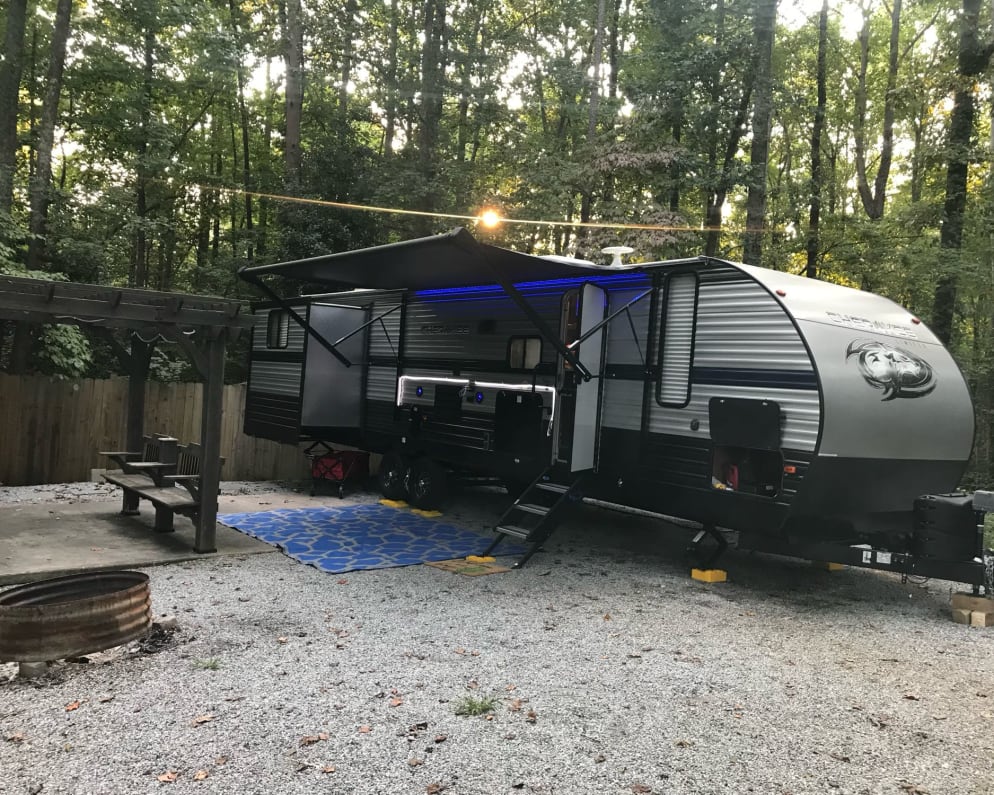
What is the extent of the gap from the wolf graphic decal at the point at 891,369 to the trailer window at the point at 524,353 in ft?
11.1

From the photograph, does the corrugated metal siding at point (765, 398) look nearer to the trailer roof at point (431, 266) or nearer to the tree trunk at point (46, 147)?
the trailer roof at point (431, 266)

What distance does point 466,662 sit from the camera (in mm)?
4719

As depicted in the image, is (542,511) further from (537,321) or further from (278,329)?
(278,329)

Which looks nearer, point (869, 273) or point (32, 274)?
point (32, 274)

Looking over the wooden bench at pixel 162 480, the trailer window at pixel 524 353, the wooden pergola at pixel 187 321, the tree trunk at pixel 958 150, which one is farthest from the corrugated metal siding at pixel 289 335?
the tree trunk at pixel 958 150

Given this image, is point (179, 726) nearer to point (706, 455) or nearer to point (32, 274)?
point (706, 455)

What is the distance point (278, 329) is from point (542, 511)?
6244 millimetres

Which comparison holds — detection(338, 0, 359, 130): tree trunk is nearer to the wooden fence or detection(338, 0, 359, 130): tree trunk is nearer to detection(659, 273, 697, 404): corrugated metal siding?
the wooden fence

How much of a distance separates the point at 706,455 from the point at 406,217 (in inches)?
474

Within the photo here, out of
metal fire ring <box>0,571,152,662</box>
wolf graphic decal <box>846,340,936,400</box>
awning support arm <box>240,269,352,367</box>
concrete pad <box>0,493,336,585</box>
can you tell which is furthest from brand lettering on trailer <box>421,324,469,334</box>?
metal fire ring <box>0,571,152,662</box>

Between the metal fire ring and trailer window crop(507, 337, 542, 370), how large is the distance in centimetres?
490

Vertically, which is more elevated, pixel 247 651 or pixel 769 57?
pixel 769 57

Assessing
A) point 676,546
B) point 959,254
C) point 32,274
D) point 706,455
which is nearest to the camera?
point 706,455

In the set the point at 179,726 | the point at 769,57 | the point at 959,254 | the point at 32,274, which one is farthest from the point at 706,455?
the point at 769,57
